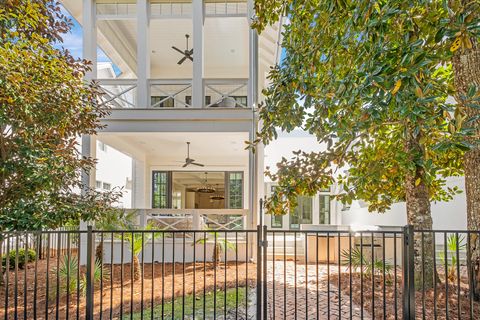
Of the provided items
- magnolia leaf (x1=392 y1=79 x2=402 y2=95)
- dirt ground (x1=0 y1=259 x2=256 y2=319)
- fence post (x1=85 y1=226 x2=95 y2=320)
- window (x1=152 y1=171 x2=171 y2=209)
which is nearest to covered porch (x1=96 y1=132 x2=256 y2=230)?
window (x1=152 y1=171 x2=171 y2=209)

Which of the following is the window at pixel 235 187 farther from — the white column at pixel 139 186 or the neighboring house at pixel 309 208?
the white column at pixel 139 186

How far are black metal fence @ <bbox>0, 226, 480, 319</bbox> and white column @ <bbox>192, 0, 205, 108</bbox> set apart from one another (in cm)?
337

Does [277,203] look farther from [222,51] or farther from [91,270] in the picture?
→ [222,51]

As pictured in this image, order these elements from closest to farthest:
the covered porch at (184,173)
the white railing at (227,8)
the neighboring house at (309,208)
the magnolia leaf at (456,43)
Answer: the magnolia leaf at (456,43) → the white railing at (227,8) → the covered porch at (184,173) → the neighboring house at (309,208)

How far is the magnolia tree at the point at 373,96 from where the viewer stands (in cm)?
310

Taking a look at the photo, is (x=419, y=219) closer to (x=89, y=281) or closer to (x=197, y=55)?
(x=89, y=281)

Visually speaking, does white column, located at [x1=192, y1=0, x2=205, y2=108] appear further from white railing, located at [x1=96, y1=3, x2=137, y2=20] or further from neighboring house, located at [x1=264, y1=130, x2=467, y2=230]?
neighboring house, located at [x1=264, y1=130, x2=467, y2=230]

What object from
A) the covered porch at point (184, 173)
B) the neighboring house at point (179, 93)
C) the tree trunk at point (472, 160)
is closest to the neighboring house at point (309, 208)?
the covered porch at point (184, 173)

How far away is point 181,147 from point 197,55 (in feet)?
10.9

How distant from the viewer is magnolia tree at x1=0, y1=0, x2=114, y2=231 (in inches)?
200

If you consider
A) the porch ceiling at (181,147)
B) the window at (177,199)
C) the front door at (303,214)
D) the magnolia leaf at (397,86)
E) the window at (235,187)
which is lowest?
the front door at (303,214)

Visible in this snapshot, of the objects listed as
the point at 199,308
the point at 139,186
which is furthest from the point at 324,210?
the point at 199,308

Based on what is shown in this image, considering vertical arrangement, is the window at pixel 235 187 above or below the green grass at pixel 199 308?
above

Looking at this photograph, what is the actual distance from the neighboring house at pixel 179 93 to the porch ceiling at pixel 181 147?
3 cm
